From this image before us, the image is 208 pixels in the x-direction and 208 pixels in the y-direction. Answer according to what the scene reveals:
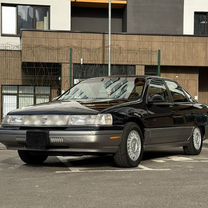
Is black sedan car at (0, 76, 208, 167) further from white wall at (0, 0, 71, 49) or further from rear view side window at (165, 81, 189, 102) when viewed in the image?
white wall at (0, 0, 71, 49)

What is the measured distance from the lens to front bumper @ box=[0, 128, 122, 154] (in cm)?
851

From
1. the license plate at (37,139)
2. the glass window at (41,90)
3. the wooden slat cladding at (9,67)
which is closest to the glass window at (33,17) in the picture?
the wooden slat cladding at (9,67)

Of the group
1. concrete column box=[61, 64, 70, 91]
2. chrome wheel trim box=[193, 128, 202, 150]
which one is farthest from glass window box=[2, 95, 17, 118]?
chrome wheel trim box=[193, 128, 202, 150]

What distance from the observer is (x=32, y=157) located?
9.83 m

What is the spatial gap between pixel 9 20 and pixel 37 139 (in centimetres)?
2214

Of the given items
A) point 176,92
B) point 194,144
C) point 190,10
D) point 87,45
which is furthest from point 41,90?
point 176,92

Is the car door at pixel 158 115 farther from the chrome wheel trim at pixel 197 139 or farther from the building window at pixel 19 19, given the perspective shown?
the building window at pixel 19 19

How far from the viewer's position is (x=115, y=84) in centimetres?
1017

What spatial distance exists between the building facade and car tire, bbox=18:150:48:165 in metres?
13.3

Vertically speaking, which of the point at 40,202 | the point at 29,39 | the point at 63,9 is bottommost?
the point at 40,202

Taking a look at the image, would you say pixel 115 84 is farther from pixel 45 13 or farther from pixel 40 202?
pixel 45 13

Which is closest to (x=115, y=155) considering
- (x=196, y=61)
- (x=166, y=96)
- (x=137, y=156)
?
(x=137, y=156)

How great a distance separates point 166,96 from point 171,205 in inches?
175

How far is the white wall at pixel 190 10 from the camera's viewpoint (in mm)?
31328
